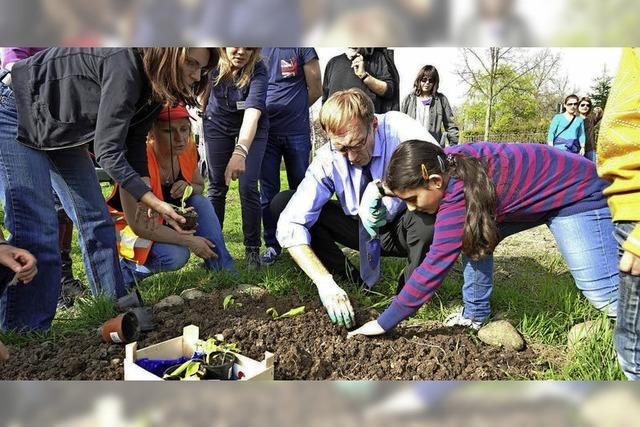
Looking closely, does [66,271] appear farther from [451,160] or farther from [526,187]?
[526,187]

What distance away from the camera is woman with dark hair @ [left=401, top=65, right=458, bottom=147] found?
5.82 ft

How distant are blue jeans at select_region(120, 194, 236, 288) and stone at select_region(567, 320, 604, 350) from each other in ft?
5.11

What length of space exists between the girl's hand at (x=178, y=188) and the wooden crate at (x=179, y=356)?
0.87 metres

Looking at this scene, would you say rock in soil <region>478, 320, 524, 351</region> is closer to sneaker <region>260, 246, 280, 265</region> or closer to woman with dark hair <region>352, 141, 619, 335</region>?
woman with dark hair <region>352, 141, 619, 335</region>

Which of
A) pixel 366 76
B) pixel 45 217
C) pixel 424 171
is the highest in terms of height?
pixel 366 76

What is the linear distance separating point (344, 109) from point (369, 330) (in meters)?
0.87

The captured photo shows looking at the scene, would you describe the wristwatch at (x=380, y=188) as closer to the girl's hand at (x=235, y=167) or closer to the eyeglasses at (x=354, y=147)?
the eyeglasses at (x=354, y=147)

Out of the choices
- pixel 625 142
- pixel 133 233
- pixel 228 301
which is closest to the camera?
pixel 625 142

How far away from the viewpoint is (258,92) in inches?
108

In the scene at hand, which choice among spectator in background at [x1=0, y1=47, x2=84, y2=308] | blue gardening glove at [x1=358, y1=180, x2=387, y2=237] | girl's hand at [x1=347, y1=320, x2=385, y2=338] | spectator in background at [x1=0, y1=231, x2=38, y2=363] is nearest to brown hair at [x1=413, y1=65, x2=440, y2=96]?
blue gardening glove at [x1=358, y1=180, x2=387, y2=237]

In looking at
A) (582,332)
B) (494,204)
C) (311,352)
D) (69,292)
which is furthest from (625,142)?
(69,292)

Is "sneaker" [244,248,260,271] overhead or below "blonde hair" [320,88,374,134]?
below

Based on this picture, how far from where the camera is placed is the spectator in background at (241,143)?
8.94 feet

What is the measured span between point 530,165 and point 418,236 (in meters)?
0.54
